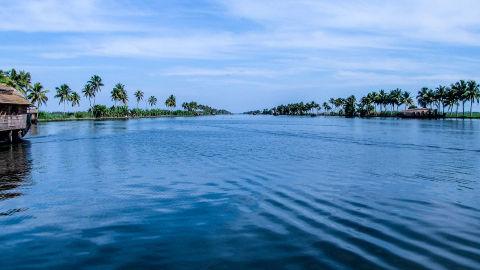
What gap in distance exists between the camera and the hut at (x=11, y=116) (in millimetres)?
44625

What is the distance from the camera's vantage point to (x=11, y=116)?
46.2 metres

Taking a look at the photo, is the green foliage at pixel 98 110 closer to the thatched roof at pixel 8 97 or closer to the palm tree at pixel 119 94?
the palm tree at pixel 119 94

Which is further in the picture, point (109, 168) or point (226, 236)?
point (109, 168)

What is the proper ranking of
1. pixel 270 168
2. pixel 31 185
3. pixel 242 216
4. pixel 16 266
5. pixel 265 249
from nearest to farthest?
Answer: 1. pixel 16 266
2. pixel 265 249
3. pixel 242 216
4. pixel 31 185
5. pixel 270 168

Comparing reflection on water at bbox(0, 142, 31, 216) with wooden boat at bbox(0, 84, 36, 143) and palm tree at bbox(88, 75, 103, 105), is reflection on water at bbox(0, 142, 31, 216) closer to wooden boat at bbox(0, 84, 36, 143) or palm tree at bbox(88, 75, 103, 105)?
wooden boat at bbox(0, 84, 36, 143)

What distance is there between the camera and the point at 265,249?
34.7 feet

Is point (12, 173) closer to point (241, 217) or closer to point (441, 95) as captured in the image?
point (241, 217)

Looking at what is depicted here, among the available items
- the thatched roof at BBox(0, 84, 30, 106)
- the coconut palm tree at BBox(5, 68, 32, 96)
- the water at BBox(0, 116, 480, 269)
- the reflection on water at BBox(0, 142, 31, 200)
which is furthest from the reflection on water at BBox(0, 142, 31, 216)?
the coconut palm tree at BBox(5, 68, 32, 96)

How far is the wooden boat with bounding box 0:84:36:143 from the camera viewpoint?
44.6 meters

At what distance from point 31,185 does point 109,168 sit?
6743mm

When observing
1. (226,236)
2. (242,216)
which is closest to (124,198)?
(242,216)

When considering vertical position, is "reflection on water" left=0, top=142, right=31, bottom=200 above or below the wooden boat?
below

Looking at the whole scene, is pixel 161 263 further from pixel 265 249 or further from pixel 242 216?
pixel 242 216

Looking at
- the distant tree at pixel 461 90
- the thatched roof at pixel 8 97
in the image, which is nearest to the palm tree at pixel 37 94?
the thatched roof at pixel 8 97
